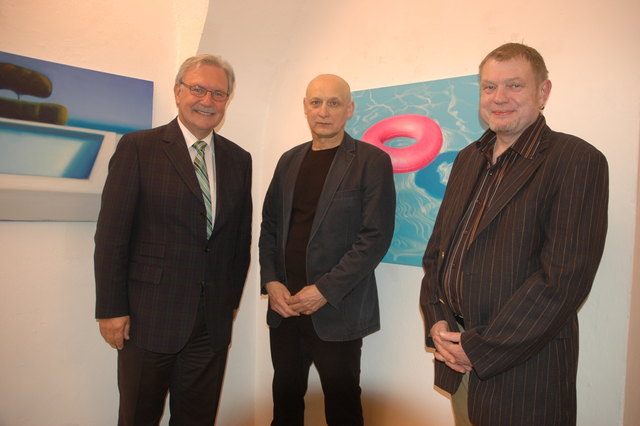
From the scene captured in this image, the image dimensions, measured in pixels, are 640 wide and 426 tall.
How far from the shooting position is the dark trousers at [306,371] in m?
2.08

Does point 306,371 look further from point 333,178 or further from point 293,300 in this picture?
point 333,178

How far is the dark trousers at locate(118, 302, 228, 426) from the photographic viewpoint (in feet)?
6.01

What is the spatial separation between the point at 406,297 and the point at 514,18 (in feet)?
4.84

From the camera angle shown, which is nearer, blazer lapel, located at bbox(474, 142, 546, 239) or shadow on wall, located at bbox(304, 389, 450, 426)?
blazer lapel, located at bbox(474, 142, 546, 239)

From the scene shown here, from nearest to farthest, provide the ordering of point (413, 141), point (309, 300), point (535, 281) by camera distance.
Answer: point (535, 281) < point (309, 300) < point (413, 141)

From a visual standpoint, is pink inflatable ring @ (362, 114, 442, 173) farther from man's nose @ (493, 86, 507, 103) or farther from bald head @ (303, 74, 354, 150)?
man's nose @ (493, 86, 507, 103)

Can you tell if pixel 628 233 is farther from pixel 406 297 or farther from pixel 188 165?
pixel 188 165

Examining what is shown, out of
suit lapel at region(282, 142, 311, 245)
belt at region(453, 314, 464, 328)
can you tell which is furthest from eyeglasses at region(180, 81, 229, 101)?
belt at region(453, 314, 464, 328)

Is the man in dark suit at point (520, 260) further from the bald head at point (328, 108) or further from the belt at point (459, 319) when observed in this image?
the bald head at point (328, 108)

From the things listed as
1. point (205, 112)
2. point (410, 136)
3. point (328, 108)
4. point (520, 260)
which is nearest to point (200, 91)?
point (205, 112)

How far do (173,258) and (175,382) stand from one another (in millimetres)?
600

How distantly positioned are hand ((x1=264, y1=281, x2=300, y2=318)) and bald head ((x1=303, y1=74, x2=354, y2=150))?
28.6 inches

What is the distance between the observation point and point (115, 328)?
5.84 ft

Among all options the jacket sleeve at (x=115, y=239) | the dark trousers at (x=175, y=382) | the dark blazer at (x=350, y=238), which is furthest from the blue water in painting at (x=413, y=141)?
the jacket sleeve at (x=115, y=239)
